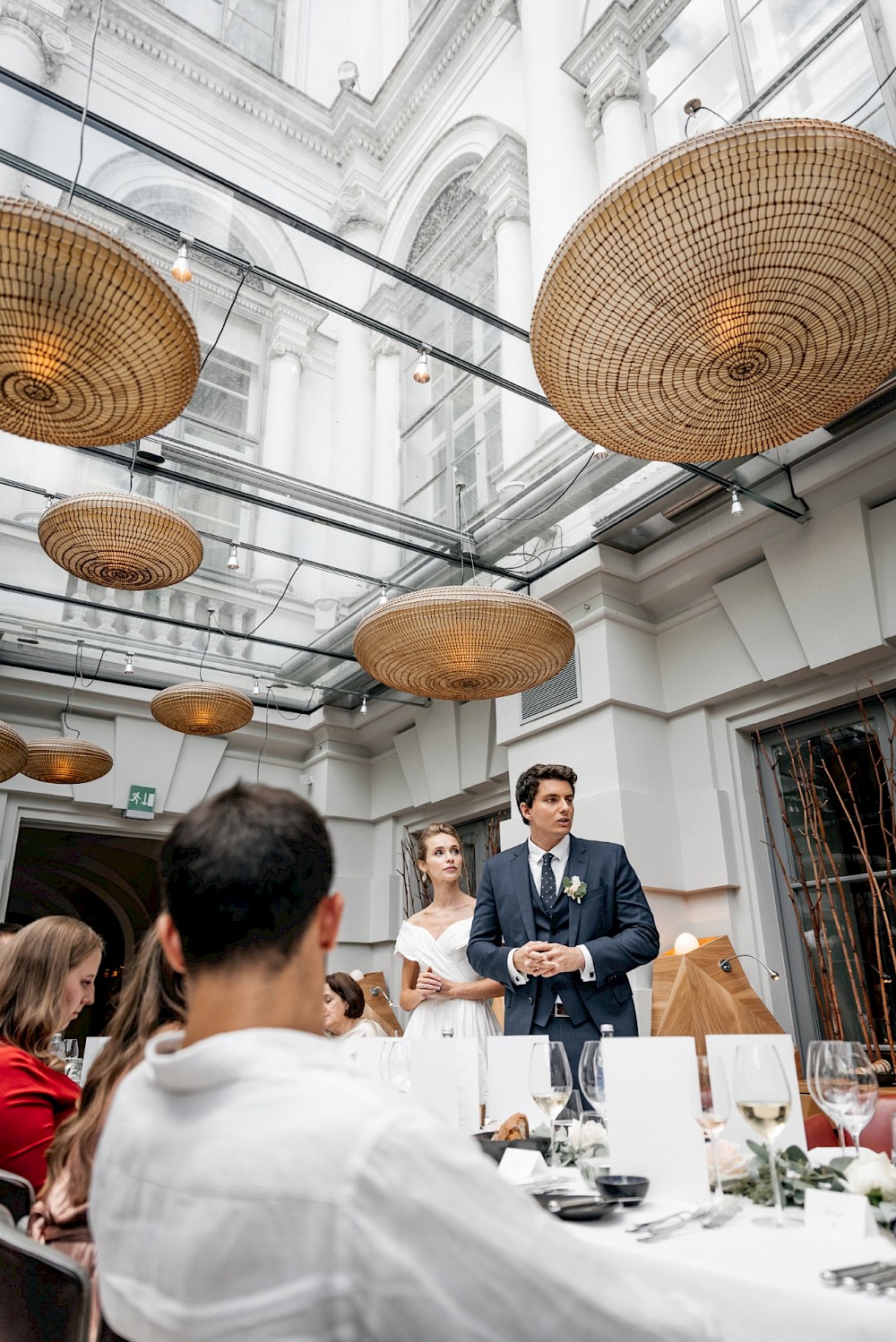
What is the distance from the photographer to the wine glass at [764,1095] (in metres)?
1.33

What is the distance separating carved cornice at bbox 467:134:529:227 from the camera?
681 centimetres

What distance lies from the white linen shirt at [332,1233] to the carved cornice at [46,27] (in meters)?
8.49

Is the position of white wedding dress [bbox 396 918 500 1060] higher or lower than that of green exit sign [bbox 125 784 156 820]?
lower

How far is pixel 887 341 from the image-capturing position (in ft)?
7.50

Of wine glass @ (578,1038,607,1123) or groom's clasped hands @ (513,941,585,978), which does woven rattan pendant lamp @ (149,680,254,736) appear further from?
wine glass @ (578,1038,607,1123)

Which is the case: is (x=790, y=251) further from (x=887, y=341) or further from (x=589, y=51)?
(x=589, y=51)

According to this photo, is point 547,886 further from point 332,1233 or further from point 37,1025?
point 332,1233

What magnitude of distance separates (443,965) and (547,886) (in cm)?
71

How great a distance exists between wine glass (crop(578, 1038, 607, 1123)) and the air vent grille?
11.0 ft

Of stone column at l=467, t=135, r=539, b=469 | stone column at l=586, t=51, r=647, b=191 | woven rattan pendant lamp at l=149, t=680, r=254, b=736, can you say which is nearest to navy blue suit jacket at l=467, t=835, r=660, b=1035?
woven rattan pendant lamp at l=149, t=680, r=254, b=736

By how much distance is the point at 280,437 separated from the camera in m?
7.57

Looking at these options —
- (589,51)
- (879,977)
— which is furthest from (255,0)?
(879,977)

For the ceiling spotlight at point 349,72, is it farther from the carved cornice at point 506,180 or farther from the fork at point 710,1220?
the fork at point 710,1220

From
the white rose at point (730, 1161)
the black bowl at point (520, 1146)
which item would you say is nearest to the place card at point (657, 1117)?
the white rose at point (730, 1161)
